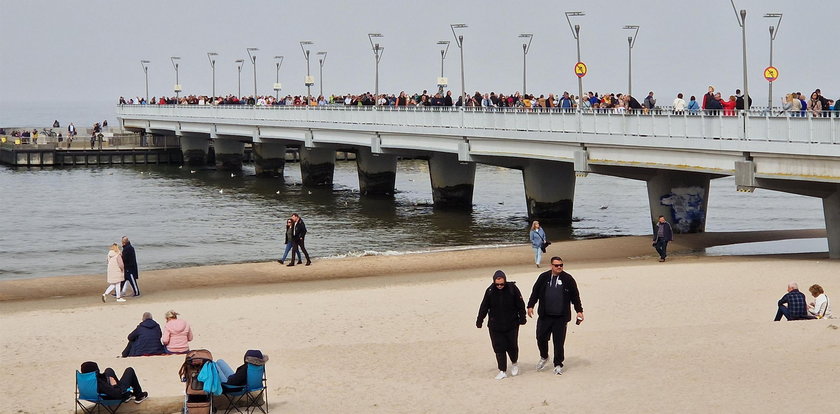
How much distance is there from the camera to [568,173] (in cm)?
4528

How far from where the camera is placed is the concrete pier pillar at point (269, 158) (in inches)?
2918

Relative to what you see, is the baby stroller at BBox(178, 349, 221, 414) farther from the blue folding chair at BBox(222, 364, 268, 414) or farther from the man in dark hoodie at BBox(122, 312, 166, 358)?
the man in dark hoodie at BBox(122, 312, 166, 358)

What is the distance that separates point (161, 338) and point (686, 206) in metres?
22.3

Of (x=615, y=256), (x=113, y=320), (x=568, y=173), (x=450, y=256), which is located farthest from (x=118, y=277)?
(x=568, y=173)

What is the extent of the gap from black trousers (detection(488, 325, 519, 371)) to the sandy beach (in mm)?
277

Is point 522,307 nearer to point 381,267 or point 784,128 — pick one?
point 784,128

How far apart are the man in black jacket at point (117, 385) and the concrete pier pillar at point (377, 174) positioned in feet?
148

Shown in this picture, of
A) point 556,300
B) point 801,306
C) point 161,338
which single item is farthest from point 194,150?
point 556,300

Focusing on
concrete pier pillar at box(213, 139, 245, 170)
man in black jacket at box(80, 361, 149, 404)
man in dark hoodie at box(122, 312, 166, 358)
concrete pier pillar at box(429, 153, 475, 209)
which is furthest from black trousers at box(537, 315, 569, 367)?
concrete pier pillar at box(213, 139, 245, 170)

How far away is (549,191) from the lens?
45250 millimetres

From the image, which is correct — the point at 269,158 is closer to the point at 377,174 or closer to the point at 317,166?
the point at 317,166

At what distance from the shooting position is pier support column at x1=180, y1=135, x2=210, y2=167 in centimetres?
8750

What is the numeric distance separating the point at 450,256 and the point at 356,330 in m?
13.9

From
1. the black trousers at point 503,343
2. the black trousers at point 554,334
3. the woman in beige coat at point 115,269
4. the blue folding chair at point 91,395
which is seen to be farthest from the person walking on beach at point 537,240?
the blue folding chair at point 91,395
